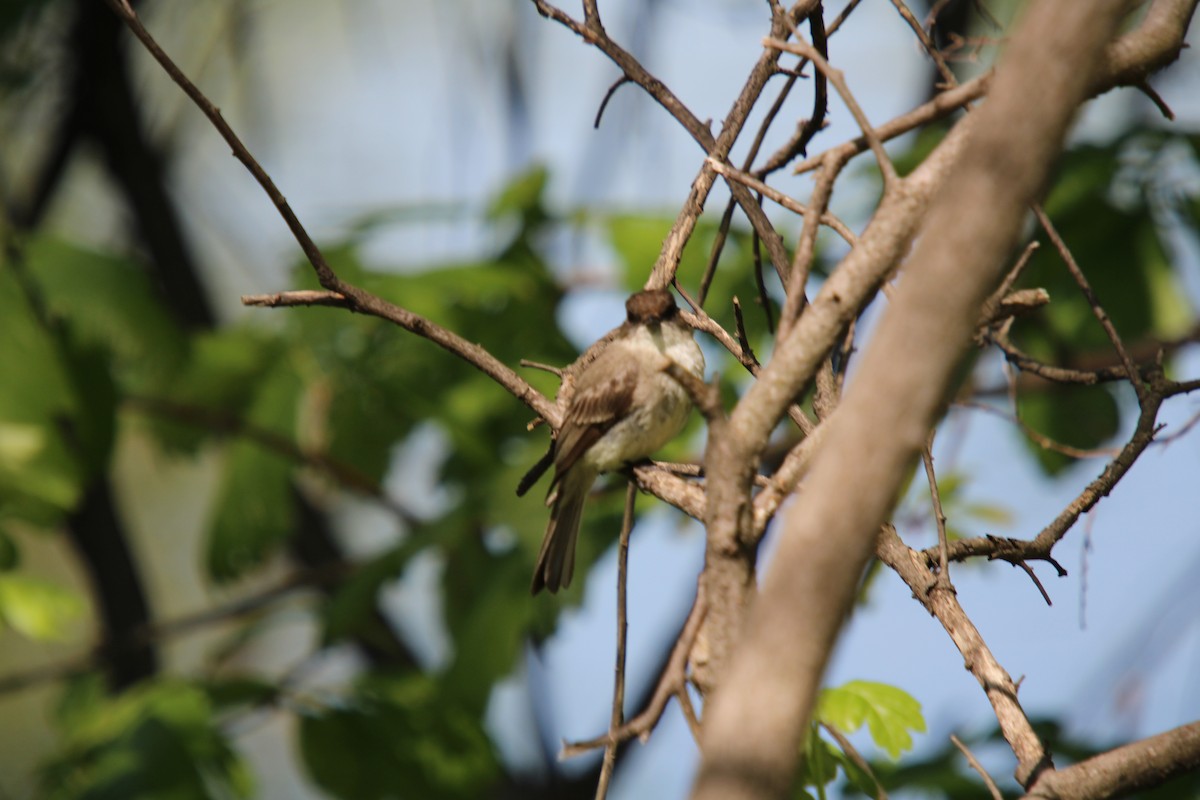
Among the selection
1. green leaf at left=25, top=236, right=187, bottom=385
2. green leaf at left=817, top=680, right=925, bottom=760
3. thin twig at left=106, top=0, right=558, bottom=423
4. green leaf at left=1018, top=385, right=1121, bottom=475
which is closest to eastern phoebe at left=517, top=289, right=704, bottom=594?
thin twig at left=106, top=0, right=558, bottom=423

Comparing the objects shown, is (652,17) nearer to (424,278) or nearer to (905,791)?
(424,278)

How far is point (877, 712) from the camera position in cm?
231

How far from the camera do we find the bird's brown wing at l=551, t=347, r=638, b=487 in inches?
130

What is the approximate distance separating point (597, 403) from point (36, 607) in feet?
6.81

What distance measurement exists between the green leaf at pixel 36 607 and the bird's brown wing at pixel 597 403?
6.20 ft

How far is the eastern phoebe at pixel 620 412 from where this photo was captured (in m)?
3.44

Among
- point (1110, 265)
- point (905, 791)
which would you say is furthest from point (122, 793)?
point (1110, 265)

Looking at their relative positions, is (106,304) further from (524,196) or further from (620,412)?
(620,412)

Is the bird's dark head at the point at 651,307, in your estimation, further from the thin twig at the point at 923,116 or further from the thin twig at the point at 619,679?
the thin twig at the point at 923,116

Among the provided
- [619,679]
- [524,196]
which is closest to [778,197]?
[619,679]

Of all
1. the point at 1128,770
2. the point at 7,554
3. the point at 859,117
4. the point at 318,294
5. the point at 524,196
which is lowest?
the point at 1128,770

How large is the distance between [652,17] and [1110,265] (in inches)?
101

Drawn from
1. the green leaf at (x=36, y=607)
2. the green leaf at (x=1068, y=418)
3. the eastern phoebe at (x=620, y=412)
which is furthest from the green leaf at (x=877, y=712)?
the green leaf at (x=36, y=607)

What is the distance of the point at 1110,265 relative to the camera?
168 inches
